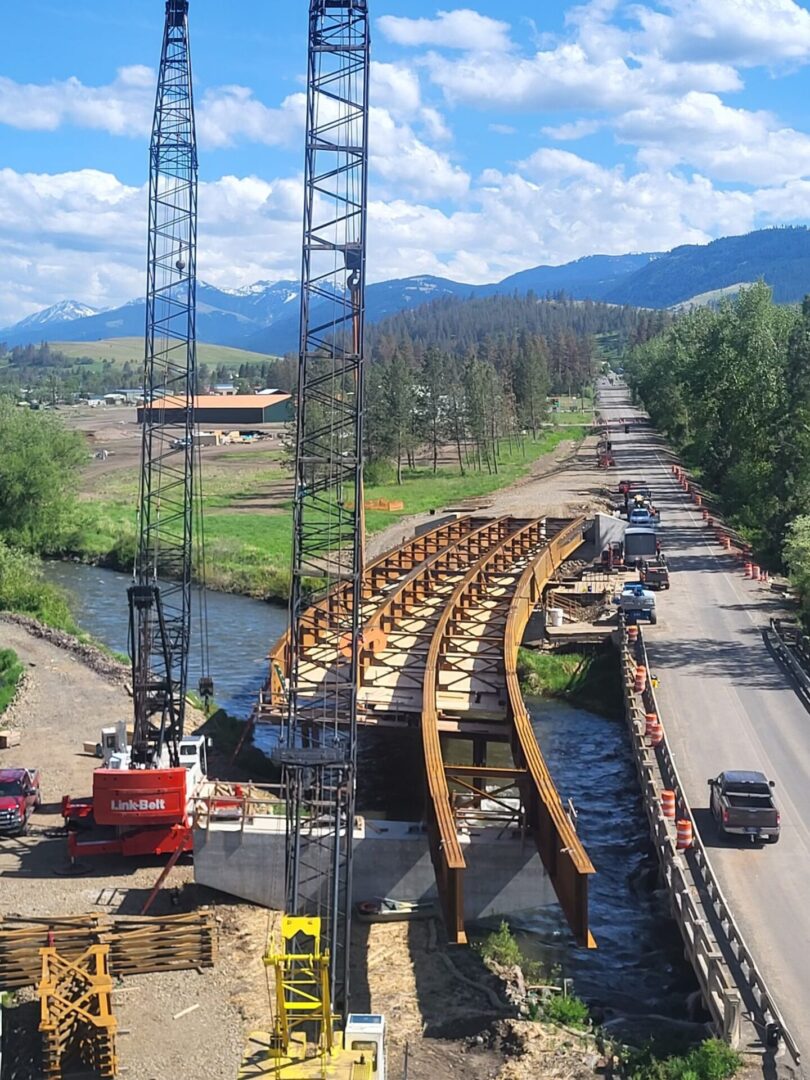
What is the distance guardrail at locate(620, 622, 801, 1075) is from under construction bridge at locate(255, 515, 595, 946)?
2243mm

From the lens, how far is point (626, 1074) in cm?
1888

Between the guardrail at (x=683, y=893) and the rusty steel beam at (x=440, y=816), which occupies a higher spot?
the rusty steel beam at (x=440, y=816)

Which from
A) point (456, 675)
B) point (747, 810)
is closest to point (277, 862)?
point (747, 810)

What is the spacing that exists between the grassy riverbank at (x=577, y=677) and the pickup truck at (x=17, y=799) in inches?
834

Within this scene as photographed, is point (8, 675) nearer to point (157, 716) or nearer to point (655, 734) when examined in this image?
point (157, 716)

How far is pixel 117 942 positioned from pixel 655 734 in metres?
16.1

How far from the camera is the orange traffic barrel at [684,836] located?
25.3 m

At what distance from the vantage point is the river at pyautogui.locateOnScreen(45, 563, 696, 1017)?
23484mm

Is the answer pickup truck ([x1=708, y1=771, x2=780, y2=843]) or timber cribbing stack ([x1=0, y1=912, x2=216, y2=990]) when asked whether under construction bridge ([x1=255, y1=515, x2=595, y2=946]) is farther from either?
timber cribbing stack ([x1=0, y1=912, x2=216, y2=990])

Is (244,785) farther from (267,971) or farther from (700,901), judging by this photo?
(700,901)

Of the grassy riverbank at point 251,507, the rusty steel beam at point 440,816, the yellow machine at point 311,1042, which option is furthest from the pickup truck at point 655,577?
the yellow machine at point 311,1042

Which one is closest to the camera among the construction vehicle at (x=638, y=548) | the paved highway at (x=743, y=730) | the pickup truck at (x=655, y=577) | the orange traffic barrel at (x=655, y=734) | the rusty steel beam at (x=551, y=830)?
the rusty steel beam at (x=551, y=830)

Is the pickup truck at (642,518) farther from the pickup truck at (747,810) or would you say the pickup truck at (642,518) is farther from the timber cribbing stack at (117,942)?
the timber cribbing stack at (117,942)

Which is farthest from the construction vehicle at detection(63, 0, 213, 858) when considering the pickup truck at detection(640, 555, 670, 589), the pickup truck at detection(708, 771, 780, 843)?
the pickup truck at detection(640, 555, 670, 589)
